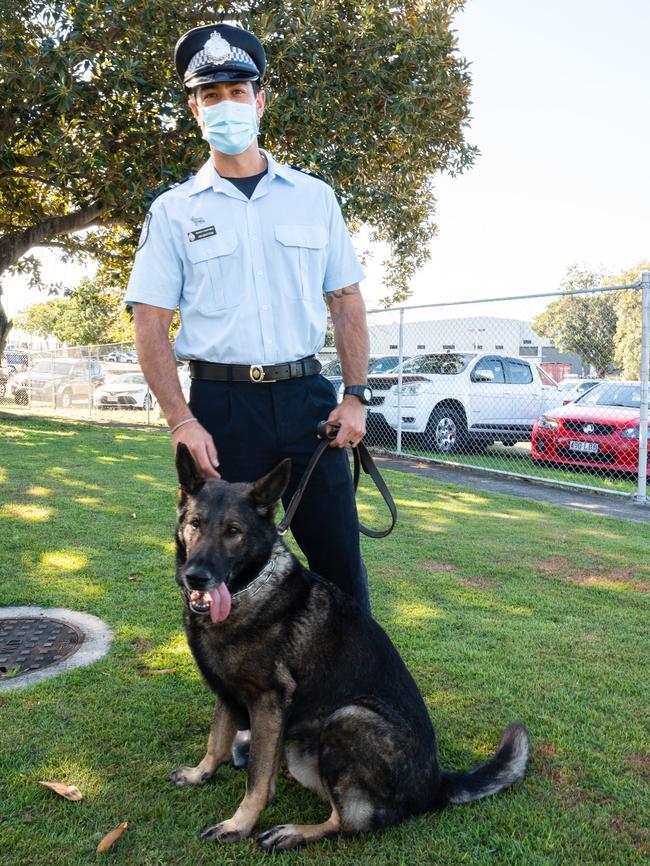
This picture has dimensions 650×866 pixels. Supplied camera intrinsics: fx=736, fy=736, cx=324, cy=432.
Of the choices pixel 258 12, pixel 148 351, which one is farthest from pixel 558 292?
pixel 148 351

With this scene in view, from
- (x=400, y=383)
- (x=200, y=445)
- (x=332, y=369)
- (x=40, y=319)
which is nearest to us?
(x=200, y=445)

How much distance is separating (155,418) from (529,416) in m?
10.6

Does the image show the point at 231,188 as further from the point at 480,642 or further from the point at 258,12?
the point at 258,12

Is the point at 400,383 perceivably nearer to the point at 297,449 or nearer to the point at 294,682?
the point at 297,449

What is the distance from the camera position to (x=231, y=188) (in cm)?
297

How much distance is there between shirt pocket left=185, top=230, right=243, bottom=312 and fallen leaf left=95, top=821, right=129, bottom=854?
1.89m

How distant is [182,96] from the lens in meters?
9.98

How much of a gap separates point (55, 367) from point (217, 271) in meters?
22.1

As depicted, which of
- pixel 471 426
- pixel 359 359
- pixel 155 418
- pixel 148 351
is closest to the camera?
pixel 148 351

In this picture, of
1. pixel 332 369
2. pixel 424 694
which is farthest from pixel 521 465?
pixel 424 694

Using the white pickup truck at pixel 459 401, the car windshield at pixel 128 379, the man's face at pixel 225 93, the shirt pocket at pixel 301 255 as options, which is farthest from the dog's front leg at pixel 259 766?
the car windshield at pixel 128 379

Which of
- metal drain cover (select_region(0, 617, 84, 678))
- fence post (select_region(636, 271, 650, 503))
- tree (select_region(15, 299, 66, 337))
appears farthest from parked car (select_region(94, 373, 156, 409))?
tree (select_region(15, 299, 66, 337))

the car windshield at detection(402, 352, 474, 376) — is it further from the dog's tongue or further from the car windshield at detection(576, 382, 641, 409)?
the dog's tongue

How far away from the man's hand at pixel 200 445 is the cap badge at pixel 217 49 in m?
1.43
